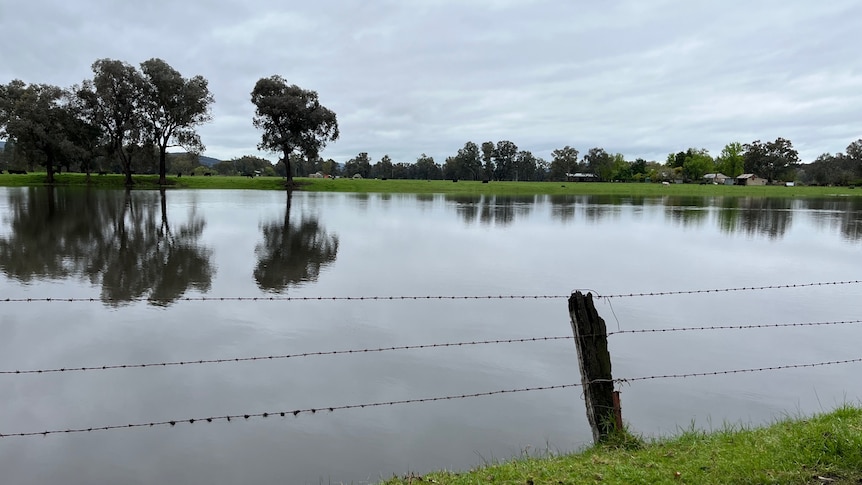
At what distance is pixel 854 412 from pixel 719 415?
159 centimetres

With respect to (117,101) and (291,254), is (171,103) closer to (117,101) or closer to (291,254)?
Result: (117,101)

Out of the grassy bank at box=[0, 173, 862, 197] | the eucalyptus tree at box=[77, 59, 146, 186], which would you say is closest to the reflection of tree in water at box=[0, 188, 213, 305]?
the eucalyptus tree at box=[77, 59, 146, 186]

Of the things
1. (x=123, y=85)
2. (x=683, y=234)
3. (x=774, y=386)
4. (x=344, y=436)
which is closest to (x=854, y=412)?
(x=774, y=386)

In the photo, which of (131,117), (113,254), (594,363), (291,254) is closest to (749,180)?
(131,117)

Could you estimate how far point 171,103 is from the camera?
7912 centimetres

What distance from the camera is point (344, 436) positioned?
704 cm

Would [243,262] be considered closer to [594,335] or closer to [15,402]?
[15,402]

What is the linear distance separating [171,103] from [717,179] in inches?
6617

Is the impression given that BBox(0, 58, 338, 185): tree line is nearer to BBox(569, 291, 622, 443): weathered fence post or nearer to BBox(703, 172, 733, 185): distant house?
BBox(569, 291, 622, 443): weathered fence post

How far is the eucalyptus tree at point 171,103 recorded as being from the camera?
3056 inches

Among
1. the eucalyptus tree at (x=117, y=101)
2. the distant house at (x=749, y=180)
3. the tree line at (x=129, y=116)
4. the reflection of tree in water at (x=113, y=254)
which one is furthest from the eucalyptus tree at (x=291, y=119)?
the distant house at (x=749, y=180)

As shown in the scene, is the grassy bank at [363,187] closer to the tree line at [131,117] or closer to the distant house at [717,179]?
the tree line at [131,117]

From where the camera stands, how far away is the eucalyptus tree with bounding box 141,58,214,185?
255 feet

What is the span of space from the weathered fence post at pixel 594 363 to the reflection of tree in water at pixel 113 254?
10.5m
